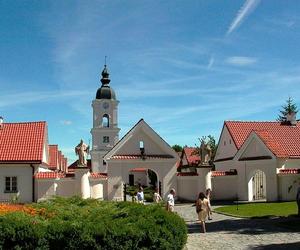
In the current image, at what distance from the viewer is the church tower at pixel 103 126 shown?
224 feet

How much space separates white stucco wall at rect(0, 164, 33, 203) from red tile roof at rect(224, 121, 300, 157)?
54.0 feet

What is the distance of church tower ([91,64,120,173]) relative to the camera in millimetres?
68125

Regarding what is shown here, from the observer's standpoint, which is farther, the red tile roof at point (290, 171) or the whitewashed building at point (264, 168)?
the whitewashed building at point (264, 168)

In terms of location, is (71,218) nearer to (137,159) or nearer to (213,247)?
(213,247)

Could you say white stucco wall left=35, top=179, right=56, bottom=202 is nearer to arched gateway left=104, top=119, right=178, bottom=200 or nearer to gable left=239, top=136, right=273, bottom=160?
arched gateway left=104, top=119, right=178, bottom=200

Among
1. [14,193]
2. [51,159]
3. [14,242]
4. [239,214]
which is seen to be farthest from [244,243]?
[51,159]

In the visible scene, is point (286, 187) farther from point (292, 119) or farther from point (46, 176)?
point (46, 176)

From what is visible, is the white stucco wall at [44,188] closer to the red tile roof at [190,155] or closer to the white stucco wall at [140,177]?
the red tile roof at [190,155]

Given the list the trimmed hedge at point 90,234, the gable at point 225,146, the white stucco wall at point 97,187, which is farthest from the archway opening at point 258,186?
the trimmed hedge at point 90,234

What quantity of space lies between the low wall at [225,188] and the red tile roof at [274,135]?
3.58 metres

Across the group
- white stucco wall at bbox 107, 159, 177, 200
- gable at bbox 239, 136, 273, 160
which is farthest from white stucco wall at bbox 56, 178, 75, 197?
gable at bbox 239, 136, 273, 160

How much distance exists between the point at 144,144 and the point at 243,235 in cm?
1835

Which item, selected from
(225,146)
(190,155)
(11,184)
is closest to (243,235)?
(11,184)

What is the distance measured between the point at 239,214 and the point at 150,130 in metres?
12.0
